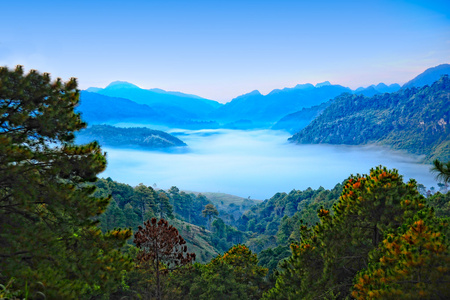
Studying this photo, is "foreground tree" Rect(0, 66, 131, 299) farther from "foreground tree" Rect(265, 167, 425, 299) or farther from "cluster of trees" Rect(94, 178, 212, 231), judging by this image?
"cluster of trees" Rect(94, 178, 212, 231)

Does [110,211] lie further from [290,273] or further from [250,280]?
[290,273]

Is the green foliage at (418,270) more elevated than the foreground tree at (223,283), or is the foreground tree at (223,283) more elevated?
the green foliage at (418,270)

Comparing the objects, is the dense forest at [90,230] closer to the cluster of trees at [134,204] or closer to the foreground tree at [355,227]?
the foreground tree at [355,227]

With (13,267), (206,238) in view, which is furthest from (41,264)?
(206,238)

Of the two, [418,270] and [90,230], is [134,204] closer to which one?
[90,230]

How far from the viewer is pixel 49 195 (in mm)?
9859

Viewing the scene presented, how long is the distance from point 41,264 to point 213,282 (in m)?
Answer: 17.1

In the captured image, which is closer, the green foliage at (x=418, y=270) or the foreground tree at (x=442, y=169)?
the green foliage at (x=418, y=270)

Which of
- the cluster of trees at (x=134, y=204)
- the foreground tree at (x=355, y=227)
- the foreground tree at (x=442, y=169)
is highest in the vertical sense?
the foreground tree at (x=442, y=169)

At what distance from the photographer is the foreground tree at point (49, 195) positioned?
349 inches

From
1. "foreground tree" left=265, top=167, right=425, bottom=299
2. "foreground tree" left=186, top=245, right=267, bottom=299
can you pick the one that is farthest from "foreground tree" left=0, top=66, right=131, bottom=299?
"foreground tree" left=186, top=245, right=267, bottom=299

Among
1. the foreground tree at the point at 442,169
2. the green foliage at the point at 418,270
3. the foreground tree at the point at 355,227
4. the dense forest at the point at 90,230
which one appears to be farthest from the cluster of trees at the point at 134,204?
the foreground tree at the point at 442,169

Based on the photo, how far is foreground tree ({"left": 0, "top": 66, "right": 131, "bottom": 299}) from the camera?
8.88 m

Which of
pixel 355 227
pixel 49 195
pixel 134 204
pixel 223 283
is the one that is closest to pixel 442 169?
pixel 355 227
